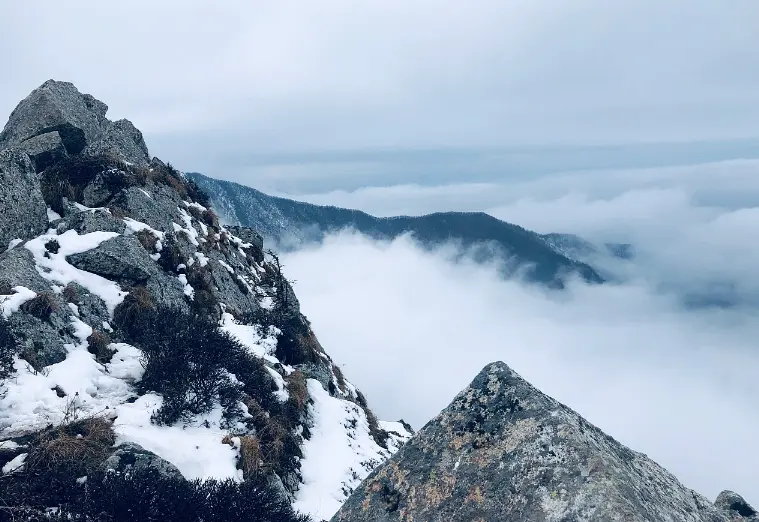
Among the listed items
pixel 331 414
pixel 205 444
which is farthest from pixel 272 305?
pixel 205 444

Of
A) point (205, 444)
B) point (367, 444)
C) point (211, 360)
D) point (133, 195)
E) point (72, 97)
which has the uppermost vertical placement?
point (72, 97)

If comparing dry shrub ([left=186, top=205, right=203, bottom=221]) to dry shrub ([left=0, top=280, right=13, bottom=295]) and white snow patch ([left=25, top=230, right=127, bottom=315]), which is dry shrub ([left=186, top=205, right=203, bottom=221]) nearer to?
white snow patch ([left=25, top=230, right=127, bottom=315])

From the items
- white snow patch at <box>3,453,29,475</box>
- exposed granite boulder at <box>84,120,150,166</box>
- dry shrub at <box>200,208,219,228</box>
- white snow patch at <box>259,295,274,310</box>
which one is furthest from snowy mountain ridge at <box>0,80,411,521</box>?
dry shrub at <box>200,208,219,228</box>

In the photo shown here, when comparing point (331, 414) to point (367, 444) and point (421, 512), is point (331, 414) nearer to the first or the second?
point (367, 444)

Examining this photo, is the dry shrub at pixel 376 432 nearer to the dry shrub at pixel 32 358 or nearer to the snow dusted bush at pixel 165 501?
the snow dusted bush at pixel 165 501

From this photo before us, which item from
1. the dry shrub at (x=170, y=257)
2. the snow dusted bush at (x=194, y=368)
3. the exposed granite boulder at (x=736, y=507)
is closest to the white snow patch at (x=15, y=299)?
the snow dusted bush at (x=194, y=368)
